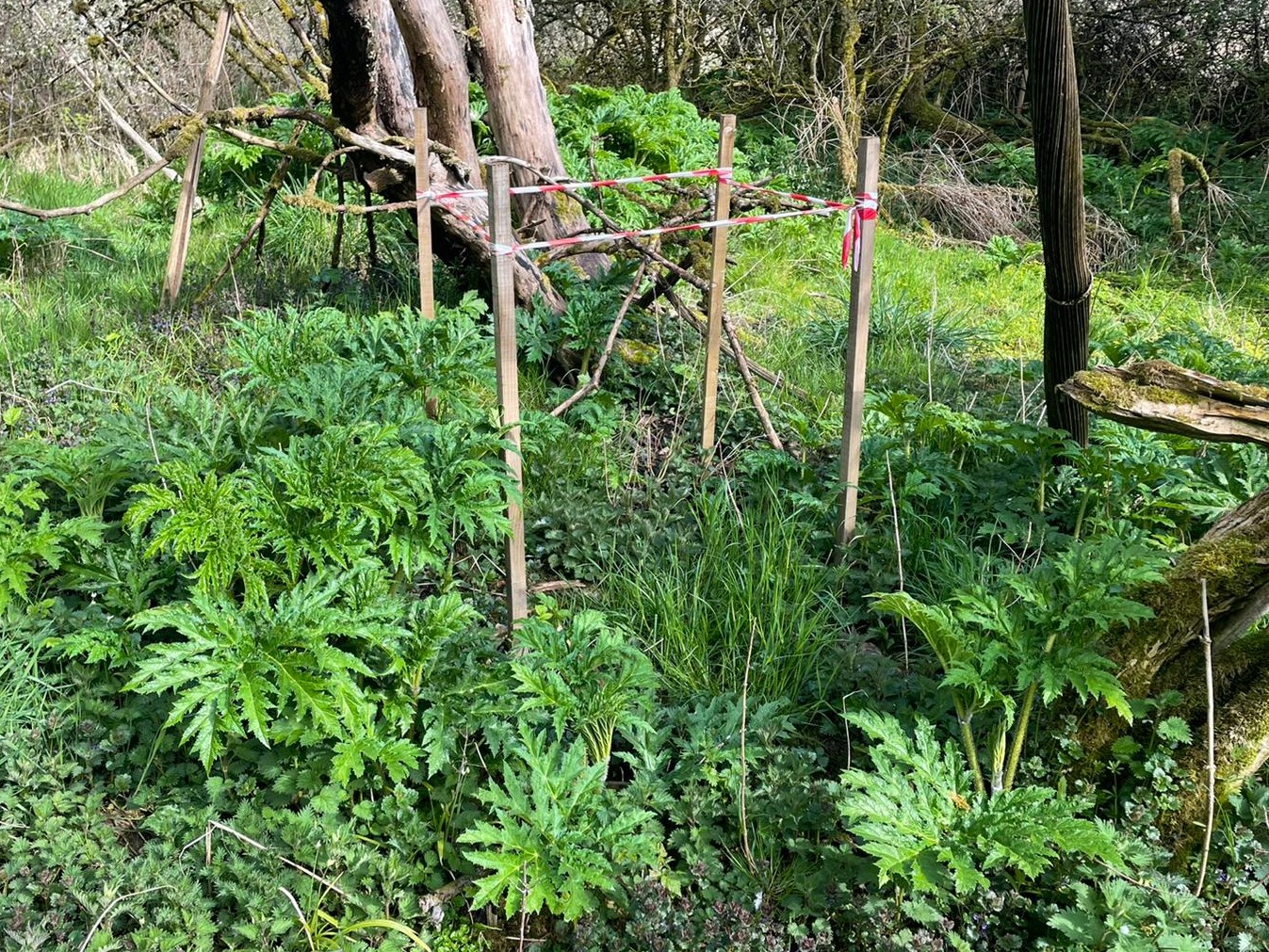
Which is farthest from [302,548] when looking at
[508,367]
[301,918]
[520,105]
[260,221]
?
[520,105]

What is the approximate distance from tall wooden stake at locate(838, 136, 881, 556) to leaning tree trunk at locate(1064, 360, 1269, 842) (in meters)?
0.99

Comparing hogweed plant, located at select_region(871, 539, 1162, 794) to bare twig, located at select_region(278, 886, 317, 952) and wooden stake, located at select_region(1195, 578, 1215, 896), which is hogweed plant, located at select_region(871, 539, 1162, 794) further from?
bare twig, located at select_region(278, 886, 317, 952)

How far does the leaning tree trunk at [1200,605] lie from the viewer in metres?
2.53

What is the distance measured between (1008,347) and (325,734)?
15.4 ft

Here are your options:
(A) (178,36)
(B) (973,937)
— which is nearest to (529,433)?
(B) (973,937)

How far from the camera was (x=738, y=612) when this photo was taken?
3252 millimetres

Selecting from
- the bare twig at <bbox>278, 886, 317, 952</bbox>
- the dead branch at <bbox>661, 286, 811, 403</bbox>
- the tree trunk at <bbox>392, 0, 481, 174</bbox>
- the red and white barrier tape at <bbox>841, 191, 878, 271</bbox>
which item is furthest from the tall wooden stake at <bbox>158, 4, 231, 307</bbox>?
the bare twig at <bbox>278, 886, 317, 952</bbox>

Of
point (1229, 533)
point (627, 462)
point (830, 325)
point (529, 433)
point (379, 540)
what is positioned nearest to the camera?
point (1229, 533)

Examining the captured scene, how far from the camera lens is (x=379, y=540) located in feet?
10.6

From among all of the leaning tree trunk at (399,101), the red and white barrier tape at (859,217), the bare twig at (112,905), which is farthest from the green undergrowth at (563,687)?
the leaning tree trunk at (399,101)

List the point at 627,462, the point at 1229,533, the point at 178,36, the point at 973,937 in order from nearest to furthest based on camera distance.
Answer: the point at 973,937
the point at 1229,533
the point at 627,462
the point at 178,36

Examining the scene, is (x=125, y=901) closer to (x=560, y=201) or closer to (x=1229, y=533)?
(x=1229, y=533)

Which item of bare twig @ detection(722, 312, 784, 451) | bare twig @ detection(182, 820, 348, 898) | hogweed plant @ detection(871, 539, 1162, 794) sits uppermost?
bare twig @ detection(722, 312, 784, 451)

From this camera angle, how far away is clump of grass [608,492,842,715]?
3.13 meters
